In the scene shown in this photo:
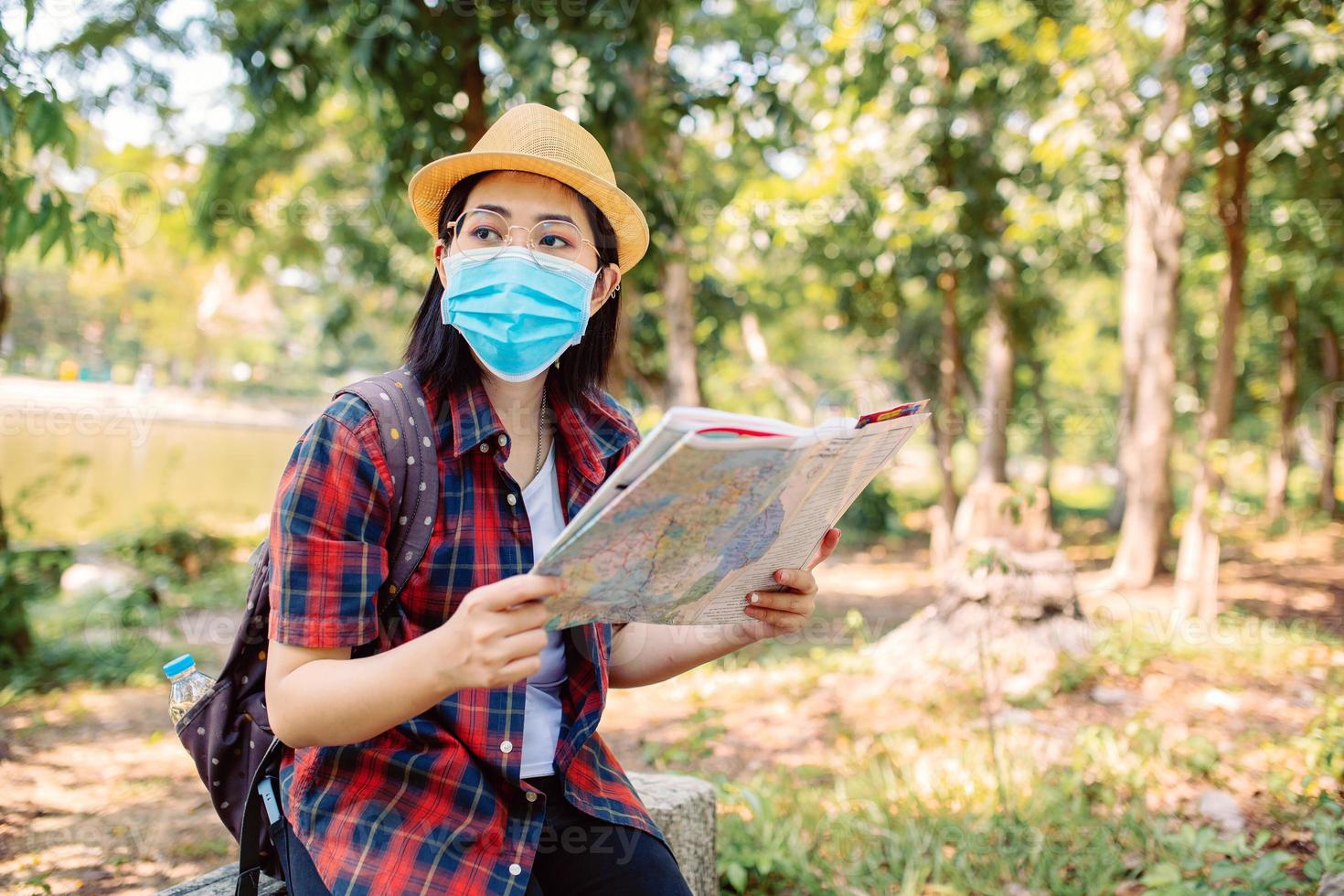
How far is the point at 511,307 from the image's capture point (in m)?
1.50

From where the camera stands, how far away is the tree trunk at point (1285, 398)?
1312 cm

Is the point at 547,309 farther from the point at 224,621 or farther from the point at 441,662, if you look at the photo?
the point at 224,621

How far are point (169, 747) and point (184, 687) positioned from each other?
309cm

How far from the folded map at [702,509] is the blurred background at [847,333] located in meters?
1.30

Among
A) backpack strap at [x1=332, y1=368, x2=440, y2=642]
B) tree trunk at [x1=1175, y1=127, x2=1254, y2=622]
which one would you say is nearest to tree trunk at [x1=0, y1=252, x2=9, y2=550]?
backpack strap at [x1=332, y1=368, x2=440, y2=642]

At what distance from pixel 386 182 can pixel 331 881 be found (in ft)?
15.0

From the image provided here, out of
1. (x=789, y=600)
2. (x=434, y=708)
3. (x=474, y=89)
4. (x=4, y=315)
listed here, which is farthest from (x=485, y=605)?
(x=4, y=315)

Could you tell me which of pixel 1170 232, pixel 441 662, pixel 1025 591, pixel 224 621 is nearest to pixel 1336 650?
pixel 1025 591

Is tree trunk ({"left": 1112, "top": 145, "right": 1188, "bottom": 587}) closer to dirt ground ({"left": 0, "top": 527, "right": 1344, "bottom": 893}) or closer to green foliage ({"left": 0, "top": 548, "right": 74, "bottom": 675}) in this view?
dirt ground ({"left": 0, "top": 527, "right": 1344, "bottom": 893})

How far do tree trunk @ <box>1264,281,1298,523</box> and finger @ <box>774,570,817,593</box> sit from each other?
1344 centimetres

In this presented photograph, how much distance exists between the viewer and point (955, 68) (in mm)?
8070

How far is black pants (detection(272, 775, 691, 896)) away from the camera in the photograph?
5.09 ft

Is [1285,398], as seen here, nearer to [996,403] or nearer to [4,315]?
[996,403]

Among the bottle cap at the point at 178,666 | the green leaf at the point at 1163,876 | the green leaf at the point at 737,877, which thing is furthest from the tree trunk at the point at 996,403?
the bottle cap at the point at 178,666
